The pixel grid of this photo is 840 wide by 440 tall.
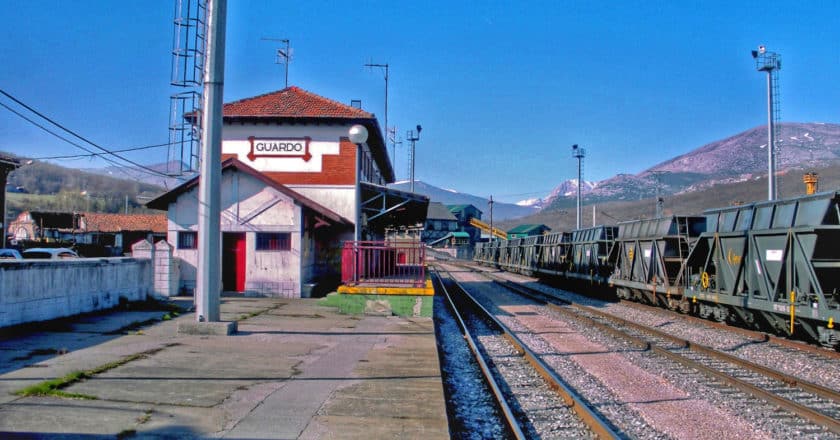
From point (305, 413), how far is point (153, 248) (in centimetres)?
1334

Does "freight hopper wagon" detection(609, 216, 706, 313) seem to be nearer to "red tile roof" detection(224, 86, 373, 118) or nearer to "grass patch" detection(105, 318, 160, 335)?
"red tile roof" detection(224, 86, 373, 118)

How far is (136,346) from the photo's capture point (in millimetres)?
9617

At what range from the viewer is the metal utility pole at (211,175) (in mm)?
11023

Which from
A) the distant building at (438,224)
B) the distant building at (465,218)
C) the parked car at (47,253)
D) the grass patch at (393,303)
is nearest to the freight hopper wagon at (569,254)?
the grass patch at (393,303)

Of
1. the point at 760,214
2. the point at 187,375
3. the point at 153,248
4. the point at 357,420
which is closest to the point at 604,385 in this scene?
Answer: the point at 357,420

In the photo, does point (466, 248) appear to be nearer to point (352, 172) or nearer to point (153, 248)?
point (352, 172)

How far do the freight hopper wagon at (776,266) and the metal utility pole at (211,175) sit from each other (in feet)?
34.5

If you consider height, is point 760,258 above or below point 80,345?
above

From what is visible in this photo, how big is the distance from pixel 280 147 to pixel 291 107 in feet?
5.30

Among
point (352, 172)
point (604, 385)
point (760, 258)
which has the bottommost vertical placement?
point (604, 385)

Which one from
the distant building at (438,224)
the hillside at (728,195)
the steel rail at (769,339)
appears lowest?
the steel rail at (769,339)

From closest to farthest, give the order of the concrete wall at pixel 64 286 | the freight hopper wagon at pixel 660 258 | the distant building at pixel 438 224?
the concrete wall at pixel 64 286 < the freight hopper wagon at pixel 660 258 < the distant building at pixel 438 224

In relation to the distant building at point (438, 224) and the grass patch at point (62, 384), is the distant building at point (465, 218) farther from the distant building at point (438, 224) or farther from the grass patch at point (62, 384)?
the grass patch at point (62, 384)

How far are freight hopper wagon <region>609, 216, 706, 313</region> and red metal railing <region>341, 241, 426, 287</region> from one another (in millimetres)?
7323
